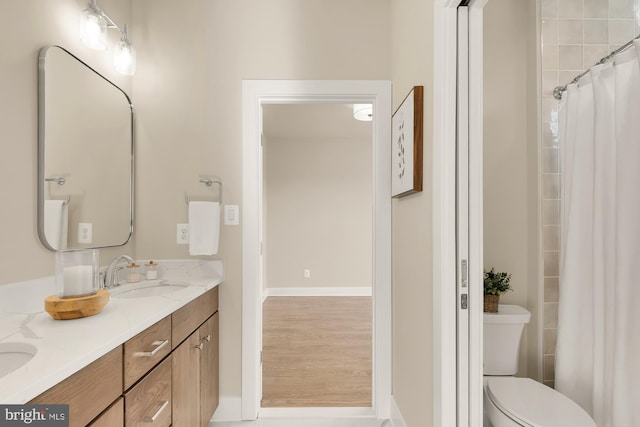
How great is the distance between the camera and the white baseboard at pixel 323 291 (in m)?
4.99

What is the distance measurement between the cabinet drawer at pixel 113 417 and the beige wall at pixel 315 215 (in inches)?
159

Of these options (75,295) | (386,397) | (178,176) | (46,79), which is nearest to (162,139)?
(178,176)

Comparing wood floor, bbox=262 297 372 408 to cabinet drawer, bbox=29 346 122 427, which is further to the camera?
wood floor, bbox=262 297 372 408

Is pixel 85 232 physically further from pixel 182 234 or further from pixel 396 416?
pixel 396 416

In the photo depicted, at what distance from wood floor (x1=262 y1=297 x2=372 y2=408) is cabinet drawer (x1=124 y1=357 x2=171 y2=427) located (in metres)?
1.02

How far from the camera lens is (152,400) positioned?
3.88ft

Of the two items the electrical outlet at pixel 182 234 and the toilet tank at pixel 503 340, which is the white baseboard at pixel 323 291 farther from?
the toilet tank at pixel 503 340

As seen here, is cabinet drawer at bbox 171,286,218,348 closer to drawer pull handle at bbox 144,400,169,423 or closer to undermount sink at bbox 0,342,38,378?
drawer pull handle at bbox 144,400,169,423

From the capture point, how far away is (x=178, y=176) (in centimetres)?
205

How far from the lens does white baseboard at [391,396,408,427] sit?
1.76 metres

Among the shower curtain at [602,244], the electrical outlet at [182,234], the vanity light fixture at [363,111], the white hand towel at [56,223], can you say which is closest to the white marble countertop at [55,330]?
the white hand towel at [56,223]

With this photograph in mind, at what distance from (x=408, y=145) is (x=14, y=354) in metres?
1.63

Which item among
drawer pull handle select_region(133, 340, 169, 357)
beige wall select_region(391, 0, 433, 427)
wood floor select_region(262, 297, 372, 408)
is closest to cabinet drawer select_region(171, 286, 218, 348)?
drawer pull handle select_region(133, 340, 169, 357)

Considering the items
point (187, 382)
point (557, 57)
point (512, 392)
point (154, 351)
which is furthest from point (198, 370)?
point (557, 57)
